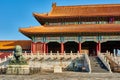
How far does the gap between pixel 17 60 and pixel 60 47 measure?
20231mm

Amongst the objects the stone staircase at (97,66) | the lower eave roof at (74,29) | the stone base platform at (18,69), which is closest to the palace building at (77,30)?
the lower eave roof at (74,29)

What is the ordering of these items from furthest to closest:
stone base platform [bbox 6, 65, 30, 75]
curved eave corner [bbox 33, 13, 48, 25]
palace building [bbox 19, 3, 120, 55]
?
curved eave corner [bbox 33, 13, 48, 25], palace building [bbox 19, 3, 120, 55], stone base platform [bbox 6, 65, 30, 75]

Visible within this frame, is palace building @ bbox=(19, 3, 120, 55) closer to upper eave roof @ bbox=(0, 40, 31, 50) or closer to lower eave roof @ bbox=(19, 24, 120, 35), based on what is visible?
lower eave roof @ bbox=(19, 24, 120, 35)

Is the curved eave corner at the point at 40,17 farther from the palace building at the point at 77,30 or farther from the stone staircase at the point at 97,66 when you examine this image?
the stone staircase at the point at 97,66

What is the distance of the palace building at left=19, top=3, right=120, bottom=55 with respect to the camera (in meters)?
40.6

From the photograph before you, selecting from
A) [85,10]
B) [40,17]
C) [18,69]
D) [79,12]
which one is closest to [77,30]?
[79,12]

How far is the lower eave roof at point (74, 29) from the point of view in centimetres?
4025

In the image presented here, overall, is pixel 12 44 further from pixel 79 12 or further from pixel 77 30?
pixel 77 30

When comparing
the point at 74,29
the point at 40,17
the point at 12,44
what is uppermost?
the point at 40,17

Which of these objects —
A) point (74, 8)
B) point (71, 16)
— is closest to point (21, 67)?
point (71, 16)

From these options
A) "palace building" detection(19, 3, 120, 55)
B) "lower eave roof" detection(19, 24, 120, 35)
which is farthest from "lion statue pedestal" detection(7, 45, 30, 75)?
"lower eave roof" detection(19, 24, 120, 35)

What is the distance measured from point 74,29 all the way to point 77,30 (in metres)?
0.71

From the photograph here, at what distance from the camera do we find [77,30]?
4066cm

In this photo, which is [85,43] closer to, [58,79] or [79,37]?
[79,37]
